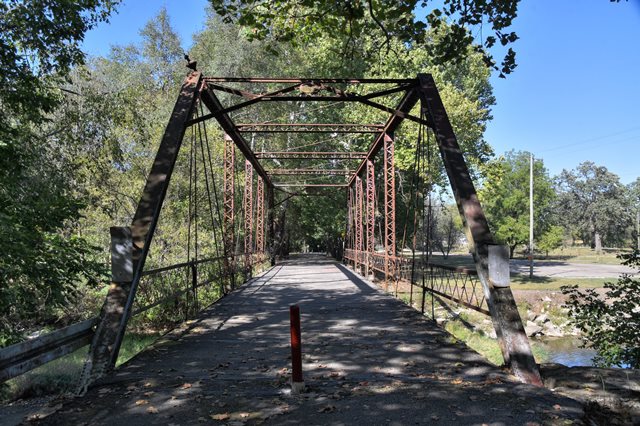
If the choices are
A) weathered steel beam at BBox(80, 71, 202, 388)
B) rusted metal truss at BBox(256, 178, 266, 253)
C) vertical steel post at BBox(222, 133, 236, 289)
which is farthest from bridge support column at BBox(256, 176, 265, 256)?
weathered steel beam at BBox(80, 71, 202, 388)

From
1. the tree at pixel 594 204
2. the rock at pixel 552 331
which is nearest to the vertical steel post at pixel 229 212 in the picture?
the rock at pixel 552 331

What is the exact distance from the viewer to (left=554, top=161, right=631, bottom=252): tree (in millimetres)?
74500

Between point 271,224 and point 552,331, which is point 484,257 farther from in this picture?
point 271,224

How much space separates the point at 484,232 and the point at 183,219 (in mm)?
16158

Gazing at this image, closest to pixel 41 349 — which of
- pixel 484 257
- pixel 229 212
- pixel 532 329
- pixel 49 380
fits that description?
pixel 484 257

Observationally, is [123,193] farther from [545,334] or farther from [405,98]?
[545,334]

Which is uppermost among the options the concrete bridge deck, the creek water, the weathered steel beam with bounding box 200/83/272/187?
the weathered steel beam with bounding box 200/83/272/187

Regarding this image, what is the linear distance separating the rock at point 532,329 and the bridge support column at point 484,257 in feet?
52.6

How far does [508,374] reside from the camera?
4.93 m

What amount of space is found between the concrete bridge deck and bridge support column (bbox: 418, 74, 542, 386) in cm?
26

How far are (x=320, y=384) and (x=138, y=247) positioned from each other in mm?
2826

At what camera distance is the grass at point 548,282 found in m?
24.4

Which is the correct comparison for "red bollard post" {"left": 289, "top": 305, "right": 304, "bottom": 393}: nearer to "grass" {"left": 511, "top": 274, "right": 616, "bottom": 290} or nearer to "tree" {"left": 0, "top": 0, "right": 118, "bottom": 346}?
"tree" {"left": 0, "top": 0, "right": 118, "bottom": 346}

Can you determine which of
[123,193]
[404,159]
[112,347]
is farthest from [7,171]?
[404,159]
